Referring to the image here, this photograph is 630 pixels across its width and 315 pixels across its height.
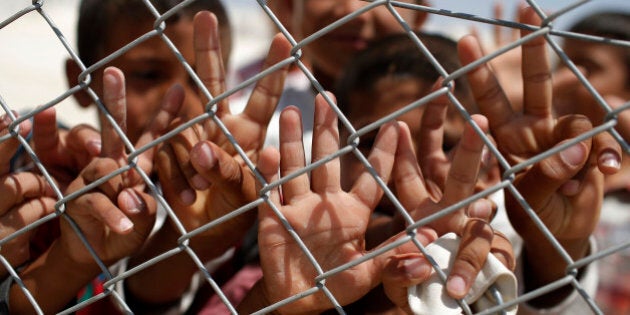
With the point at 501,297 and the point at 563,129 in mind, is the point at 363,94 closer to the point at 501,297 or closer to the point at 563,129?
the point at 563,129

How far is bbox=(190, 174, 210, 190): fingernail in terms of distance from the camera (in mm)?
1191

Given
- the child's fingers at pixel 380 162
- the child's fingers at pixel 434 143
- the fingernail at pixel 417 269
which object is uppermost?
the child's fingers at pixel 380 162

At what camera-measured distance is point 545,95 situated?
110 centimetres

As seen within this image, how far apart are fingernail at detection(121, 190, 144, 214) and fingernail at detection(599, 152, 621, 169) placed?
67cm

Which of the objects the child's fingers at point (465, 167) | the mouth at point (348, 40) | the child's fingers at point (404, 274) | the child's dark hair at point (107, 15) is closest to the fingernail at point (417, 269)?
the child's fingers at point (404, 274)

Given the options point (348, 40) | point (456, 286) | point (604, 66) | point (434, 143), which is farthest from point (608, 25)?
point (456, 286)

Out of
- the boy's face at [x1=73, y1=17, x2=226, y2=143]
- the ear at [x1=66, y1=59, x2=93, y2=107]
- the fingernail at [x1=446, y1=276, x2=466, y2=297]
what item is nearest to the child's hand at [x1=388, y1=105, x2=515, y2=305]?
the fingernail at [x1=446, y1=276, x2=466, y2=297]

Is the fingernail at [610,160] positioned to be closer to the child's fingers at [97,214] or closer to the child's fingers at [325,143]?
the child's fingers at [325,143]

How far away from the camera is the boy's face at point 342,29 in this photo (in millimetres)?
2100

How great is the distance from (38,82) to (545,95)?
5871mm

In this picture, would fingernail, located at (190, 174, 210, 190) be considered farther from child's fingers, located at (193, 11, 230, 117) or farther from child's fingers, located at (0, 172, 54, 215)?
child's fingers, located at (0, 172, 54, 215)

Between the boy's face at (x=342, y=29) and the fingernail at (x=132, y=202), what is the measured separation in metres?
0.98

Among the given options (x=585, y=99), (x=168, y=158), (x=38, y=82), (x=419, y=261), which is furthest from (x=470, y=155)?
(x=38, y=82)

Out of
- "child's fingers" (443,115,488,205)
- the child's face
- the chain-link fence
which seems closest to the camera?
the chain-link fence
